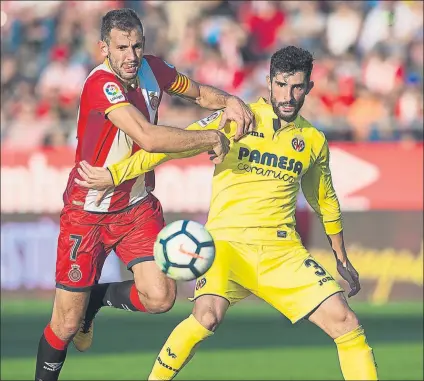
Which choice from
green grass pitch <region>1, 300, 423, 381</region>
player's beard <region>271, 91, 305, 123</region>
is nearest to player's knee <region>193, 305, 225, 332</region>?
player's beard <region>271, 91, 305, 123</region>

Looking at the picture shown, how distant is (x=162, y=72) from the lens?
780 centimetres

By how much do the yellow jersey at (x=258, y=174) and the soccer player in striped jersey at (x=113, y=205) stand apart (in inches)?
6.4

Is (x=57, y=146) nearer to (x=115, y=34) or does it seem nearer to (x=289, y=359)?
(x=289, y=359)

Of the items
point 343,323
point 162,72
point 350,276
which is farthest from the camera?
point 162,72

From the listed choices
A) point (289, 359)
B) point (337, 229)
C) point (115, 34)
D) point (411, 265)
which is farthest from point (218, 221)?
point (411, 265)

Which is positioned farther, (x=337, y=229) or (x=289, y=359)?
(x=289, y=359)

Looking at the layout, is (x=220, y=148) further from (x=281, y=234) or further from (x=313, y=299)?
(x=313, y=299)

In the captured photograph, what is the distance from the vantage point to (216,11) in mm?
17453

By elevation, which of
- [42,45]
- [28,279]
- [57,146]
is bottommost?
[28,279]

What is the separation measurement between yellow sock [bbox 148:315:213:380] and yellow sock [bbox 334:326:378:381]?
0.82 m

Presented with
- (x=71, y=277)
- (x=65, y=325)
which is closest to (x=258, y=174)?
(x=71, y=277)

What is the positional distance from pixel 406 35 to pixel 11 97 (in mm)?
5882

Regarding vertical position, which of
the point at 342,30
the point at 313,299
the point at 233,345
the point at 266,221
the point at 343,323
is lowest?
the point at 233,345

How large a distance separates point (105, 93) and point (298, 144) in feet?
4.16
